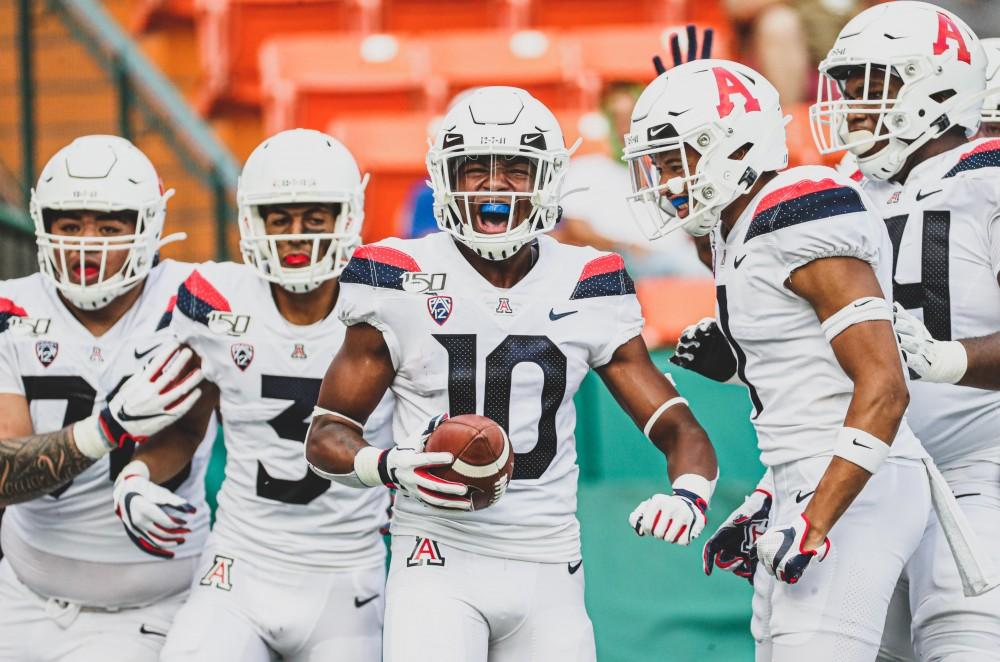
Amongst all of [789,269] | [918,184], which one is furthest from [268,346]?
[918,184]

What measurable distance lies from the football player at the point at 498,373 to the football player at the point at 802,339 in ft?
0.74

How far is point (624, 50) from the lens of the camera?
8133 mm

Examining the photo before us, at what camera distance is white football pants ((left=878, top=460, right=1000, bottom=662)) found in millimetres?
3109

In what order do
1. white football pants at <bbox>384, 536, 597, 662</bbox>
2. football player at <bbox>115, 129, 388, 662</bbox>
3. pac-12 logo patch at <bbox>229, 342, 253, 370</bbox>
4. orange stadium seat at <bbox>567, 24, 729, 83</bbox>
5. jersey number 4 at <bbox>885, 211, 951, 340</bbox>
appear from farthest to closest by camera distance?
orange stadium seat at <bbox>567, 24, 729, 83</bbox> → pac-12 logo patch at <bbox>229, 342, 253, 370</bbox> → football player at <bbox>115, 129, 388, 662</bbox> → jersey number 4 at <bbox>885, 211, 951, 340</bbox> → white football pants at <bbox>384, 536, 597, 662</bbox>

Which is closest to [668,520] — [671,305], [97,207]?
[97,207]

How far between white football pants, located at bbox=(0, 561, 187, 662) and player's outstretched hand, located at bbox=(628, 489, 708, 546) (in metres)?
1.55

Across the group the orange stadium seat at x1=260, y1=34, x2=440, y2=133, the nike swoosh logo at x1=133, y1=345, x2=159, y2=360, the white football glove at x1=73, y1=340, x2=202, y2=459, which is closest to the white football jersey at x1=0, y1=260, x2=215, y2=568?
the nike swoosh logo at x1=133, y1=345, x2=159, y2=360

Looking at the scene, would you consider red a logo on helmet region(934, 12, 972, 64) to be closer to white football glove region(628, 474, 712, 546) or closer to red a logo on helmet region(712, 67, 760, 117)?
red a logo on helmet region(712, 67, 760, 117)

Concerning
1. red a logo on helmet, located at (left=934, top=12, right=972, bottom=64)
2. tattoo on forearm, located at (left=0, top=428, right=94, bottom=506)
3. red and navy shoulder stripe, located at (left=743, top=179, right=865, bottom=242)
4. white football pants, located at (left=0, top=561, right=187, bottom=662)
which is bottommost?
white football pants, located at (left=0, top=561, right=187, bottom=662)

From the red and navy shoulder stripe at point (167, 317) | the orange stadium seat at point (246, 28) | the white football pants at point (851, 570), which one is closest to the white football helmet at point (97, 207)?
the red and navy shoulder stripe at point (167, 317)

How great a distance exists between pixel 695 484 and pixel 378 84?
210 inches

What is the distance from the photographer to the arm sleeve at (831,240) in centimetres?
284

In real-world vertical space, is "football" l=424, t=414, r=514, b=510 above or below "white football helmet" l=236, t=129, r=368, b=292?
below

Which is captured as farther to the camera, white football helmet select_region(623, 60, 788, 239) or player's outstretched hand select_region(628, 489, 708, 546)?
white football helmet select_region(623, 60, 788, 239)
